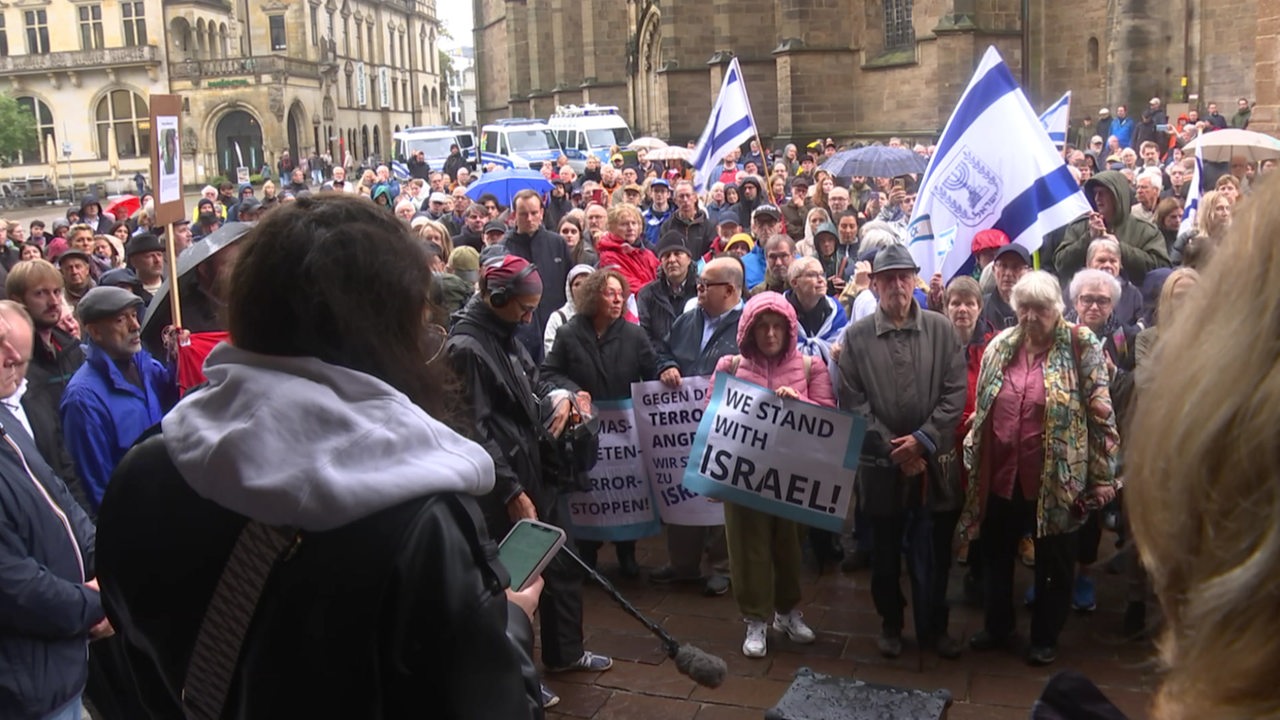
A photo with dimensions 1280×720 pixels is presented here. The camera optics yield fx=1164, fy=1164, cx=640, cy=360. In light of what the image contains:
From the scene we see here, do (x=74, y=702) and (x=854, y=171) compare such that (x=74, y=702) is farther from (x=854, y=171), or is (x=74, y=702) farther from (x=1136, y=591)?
(x=854, y=171)

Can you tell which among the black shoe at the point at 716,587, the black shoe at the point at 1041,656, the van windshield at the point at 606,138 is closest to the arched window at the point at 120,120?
the van windshield at the point at 606,138

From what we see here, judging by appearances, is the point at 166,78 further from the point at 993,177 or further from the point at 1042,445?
the point at 1042,445

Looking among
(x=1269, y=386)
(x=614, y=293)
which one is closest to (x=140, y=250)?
(x=614, y=293)

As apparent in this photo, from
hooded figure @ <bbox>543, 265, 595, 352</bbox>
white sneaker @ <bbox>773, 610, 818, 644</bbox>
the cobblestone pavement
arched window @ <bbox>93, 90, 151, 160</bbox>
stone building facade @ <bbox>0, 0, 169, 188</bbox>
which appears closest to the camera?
the cobblestone pavement

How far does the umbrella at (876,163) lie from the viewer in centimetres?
1424

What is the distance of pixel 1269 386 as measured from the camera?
845 mm

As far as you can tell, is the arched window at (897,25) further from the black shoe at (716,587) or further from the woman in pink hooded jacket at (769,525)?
the woman in pink hooded jacket at (769,525)

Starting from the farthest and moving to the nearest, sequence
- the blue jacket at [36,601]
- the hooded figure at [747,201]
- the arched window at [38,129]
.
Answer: the arched window at [38,129], the hooded figure at [747,201], the blue jacket at [36,601]

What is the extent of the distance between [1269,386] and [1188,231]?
26.6 feet

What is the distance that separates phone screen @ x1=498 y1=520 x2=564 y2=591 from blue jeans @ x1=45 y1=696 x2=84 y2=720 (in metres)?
1.65

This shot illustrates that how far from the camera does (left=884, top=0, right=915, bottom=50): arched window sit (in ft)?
93.9

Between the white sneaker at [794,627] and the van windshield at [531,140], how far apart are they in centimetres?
2647

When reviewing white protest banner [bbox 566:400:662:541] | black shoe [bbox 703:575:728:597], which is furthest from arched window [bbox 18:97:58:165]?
black shoe [bbox 703:575:728:597]

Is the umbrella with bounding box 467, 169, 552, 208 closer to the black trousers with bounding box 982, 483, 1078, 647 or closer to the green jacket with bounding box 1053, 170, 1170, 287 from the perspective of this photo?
the green jacket with bounding box 1053, 170, 1170, 287
